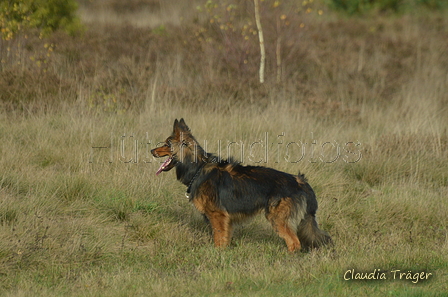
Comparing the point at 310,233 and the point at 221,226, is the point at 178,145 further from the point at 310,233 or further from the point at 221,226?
the point at 310,233

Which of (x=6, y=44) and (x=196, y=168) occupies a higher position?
(x=6, y=44)

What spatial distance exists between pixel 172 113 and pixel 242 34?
190 inches

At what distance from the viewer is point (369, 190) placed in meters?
7.88

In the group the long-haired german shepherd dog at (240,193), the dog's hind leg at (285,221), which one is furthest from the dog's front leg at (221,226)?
the dog's hind leg at (285,221)

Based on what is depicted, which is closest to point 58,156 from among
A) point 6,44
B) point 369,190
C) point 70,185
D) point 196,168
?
point 70,185

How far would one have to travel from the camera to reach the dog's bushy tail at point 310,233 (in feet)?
18.4

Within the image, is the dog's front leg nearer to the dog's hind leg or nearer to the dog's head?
the dog's hind leg

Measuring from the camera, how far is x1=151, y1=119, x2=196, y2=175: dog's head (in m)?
5.89

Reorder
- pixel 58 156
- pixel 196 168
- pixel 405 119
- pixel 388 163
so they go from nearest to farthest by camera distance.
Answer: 1. pixel 196 168
2. pixel 58 156
3. pixel 388 163
4. pixel 405 119

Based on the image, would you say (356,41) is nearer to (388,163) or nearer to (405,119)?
(405,119)

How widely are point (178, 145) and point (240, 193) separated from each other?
0.86 m

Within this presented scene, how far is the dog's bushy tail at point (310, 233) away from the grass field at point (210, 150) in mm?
138

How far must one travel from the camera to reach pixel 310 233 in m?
5.60

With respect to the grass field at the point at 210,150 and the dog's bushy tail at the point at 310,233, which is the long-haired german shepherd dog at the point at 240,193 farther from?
the grass field at the point at 210,150
